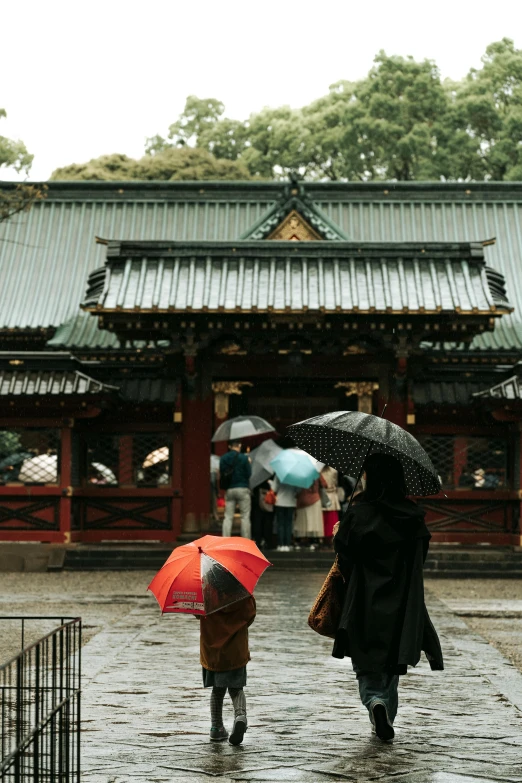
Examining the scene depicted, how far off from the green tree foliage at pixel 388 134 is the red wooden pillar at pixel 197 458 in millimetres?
22134

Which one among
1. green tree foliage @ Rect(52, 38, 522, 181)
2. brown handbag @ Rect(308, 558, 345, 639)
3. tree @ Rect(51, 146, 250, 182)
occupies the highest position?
green tree foliage @ Rect(52, 38, 522, 181)

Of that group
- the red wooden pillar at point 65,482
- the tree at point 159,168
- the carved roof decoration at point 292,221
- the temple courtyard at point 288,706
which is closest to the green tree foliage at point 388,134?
the tree at point 159,168

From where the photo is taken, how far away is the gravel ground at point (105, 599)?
1231 cm

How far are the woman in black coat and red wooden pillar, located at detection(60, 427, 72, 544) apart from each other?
1353 cm

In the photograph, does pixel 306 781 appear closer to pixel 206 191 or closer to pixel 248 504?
pixel 248 504

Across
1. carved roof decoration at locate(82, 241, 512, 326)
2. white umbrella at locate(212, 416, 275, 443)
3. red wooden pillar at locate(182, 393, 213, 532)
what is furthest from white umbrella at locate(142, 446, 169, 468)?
carved roof decoration at locate(82, 241, 512, 326)

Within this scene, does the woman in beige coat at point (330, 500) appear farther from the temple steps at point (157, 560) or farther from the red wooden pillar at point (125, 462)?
the red wooden pillar at point (125, 462)

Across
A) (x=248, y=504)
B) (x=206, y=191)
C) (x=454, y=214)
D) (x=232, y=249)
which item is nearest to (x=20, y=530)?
(x=248, y=504)

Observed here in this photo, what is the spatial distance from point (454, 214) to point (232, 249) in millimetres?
8515

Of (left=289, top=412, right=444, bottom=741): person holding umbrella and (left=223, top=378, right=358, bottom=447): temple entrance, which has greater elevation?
(left=223, top=378, right=358, bottom=447): temple entrance

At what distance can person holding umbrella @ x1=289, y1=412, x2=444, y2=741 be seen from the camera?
696 cm

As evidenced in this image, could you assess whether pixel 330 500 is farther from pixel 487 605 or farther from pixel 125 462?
pixel 487 605

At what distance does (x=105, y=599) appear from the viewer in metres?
15.3

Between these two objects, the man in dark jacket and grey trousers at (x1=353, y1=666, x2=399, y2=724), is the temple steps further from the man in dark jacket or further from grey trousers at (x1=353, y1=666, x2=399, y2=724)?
grey trousers at (x1=353, y1=666, x2=399, y2=724)
